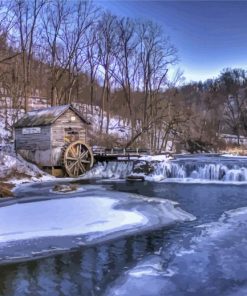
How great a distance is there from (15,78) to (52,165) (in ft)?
50.9

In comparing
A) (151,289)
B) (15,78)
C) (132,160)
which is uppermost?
(15,78)

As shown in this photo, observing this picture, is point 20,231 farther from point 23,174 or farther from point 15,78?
point 15,78

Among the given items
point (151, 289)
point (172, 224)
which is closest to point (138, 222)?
point (172, 224)

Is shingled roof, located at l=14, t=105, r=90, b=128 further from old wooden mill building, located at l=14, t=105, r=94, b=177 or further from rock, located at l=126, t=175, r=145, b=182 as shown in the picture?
rock, located at l=126, t=175, r=145, b=182

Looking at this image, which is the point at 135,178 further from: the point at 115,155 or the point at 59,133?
the point at 59,133

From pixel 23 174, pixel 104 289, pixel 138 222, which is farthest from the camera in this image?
pixel 23 174

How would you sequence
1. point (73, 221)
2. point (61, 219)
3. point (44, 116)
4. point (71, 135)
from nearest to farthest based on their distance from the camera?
point (73, 221)
point (61, 219)
point (44, 116)
point (71, 135)

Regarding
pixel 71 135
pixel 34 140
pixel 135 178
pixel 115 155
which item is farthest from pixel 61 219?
pixel 115 155

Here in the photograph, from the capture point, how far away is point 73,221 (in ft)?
38.2

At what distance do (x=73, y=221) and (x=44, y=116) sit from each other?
58.3 ft

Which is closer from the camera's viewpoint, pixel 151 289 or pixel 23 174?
pixel 151 289

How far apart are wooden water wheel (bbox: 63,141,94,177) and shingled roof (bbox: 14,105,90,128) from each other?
6.44 feet

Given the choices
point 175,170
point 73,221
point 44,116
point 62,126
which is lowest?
point 73,221

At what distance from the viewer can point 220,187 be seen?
2122 centimetres
